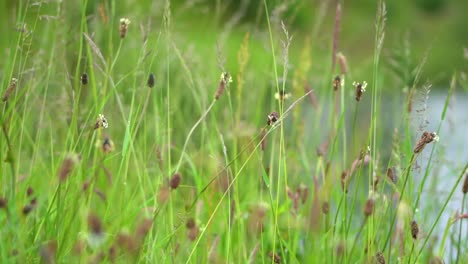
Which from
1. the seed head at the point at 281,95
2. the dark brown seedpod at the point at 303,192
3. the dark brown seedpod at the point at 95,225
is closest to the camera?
the dark brown seedpod at the point at 95,225

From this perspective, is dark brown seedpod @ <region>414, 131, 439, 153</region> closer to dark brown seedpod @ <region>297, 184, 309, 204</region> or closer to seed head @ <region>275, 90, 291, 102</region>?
seed head @ <region>275, 90, 291, 102</region>

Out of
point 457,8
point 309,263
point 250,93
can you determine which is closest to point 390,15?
point 457,8

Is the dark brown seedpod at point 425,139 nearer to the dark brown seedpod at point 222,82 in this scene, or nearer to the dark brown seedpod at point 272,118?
the dark brown seedpod at point 272,118

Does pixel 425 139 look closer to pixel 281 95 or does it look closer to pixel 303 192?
pixel 281 95

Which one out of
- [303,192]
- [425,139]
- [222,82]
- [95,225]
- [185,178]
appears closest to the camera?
[95,225]

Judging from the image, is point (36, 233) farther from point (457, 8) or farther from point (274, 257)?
point (457, 8)

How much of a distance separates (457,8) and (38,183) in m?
18.8

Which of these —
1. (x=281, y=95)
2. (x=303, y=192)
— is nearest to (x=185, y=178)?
(x=303, y=192)

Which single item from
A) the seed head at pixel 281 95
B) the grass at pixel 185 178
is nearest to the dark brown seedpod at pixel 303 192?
the grass at pixel 185 178

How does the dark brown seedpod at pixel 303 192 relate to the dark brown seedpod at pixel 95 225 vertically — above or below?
below

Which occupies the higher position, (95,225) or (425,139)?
(425,139)

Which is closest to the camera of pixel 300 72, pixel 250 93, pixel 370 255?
pixel 370 255

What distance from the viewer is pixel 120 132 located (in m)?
2.52

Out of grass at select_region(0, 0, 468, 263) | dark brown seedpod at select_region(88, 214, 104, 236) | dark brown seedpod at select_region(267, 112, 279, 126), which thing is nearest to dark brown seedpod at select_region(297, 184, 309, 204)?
grass at select_region(0, 0, 468, 263)
